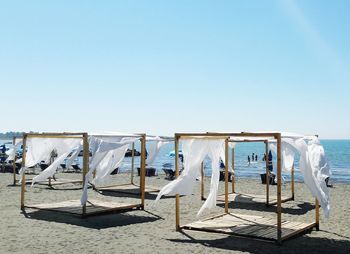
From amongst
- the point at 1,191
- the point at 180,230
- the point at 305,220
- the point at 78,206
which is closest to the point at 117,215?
the point at 78,206

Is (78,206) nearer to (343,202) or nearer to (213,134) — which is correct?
(213,134)

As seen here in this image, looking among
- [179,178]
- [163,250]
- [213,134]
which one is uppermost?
[213,134]

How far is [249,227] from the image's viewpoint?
436 inches

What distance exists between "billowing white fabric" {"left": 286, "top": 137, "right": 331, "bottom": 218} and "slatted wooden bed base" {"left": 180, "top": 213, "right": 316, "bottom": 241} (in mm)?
1063

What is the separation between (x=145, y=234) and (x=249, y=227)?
8.51 feet

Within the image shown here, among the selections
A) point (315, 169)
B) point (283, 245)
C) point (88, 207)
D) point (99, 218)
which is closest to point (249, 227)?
point (283, 245)

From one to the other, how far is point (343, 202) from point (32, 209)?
1153 cm

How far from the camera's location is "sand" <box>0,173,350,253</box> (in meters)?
9.38

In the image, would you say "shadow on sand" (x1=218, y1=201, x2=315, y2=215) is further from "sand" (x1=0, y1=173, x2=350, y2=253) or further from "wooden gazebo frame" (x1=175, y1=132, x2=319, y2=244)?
"wooden gazebo frame" (x1=175, y1=132, x2=319, y2=244)

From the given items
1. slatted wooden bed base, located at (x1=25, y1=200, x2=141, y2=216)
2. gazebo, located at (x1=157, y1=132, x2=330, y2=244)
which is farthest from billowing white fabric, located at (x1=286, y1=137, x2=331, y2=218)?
slatted wooden bed base, located at (x1=25, y1=200, x2=141, y2=216)

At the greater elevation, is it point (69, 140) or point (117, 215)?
point (69, 140)

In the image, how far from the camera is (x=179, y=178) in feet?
35.6

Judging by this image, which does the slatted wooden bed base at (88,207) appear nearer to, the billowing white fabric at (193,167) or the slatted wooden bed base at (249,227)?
the slatted wooden bed base at (249,227)

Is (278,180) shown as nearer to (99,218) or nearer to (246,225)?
(246,225)
